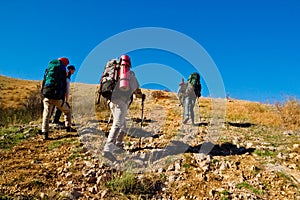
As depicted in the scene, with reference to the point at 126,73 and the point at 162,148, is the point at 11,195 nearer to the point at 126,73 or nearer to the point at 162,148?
the point at 126,73

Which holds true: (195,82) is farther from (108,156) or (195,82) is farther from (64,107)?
(108,156)

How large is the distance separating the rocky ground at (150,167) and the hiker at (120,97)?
365mm

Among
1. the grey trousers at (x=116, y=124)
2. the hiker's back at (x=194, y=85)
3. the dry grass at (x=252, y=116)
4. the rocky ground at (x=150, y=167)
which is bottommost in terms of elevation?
the rocky ground at (x=150, y=167)

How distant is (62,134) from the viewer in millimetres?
9094

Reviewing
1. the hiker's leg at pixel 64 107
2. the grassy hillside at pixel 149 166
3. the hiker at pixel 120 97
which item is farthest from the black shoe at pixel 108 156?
the hiker's leg at pixel 64 107

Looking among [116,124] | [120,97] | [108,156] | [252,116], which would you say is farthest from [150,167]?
[252,116]

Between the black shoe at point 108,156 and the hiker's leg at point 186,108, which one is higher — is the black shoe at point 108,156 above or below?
below

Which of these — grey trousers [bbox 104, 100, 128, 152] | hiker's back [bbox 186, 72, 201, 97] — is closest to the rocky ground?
grey trousers [bbox 104, 100, 128, 152]

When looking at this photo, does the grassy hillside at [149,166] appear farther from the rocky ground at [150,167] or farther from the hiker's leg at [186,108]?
the hiker's leg at [186,108]

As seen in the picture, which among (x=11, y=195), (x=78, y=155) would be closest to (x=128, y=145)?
(x=78, y=155)

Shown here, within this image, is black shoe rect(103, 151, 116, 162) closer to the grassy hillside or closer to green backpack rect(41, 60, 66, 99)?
the grassy hillside

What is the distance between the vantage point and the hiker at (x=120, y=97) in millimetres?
6613

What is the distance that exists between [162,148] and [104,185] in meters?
2.54

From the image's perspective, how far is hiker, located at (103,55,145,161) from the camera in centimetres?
661
